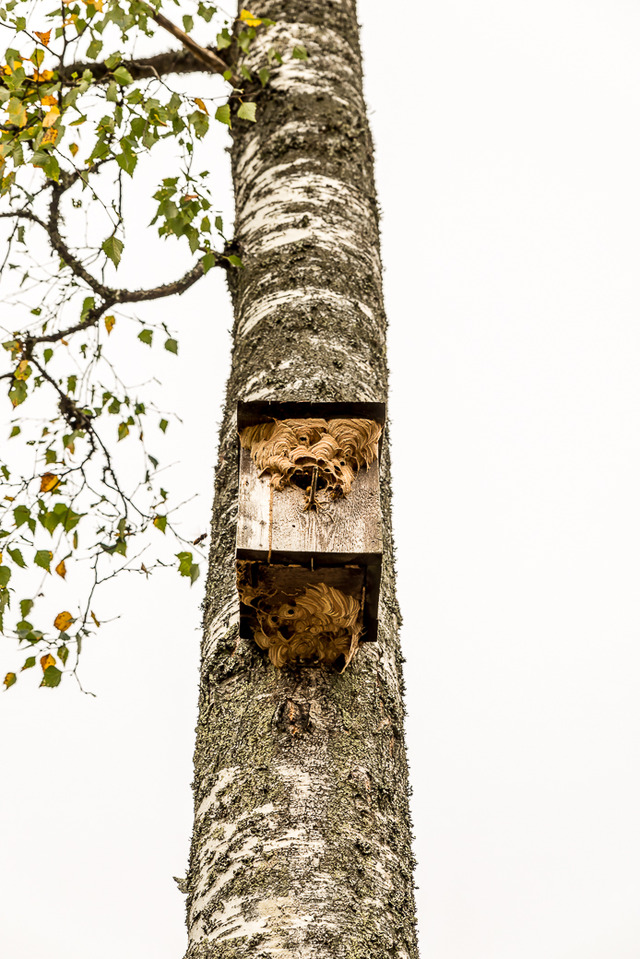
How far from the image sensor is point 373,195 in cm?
370

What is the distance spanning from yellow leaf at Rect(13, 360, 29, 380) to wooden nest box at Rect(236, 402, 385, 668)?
168 cm

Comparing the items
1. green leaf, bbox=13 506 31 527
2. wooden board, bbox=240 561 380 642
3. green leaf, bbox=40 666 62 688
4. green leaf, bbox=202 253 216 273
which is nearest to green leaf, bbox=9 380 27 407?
green leaf, bbox=13 506 31 527

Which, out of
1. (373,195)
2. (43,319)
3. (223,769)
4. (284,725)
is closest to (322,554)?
(284,725)

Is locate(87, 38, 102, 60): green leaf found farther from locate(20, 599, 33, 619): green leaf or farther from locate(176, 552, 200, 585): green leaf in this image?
locate(20, 599, 33, 619): green leaf

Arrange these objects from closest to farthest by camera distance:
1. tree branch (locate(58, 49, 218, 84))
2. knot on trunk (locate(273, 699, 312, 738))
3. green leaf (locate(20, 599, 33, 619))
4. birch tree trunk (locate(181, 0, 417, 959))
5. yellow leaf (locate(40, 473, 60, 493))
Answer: birch tree trunk (locate(181, 0, 417, 959)) → knot on trunk (locate(273, 699, 312, 738)) → green leaf (locate(20, 599, 33, 619)) → yellow leaf (locate(40, 473, 60, 493)) → tree branch (locate(58, 49, 218, 84))

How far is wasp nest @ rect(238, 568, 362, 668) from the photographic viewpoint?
227cm

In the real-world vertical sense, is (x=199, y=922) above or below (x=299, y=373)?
below

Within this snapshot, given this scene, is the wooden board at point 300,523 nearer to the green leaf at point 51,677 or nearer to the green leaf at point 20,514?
the green leaf at point 51,677

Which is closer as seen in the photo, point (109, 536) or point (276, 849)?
point (276, 849)

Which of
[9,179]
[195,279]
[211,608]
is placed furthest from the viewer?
[195,279]

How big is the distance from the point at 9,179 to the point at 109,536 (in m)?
1.29

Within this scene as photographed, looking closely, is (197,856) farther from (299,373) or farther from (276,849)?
(299,373)

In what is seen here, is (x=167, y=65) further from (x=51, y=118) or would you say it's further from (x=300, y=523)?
(x=300, y=523)

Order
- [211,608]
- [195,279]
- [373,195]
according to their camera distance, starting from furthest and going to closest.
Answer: [195,279]
[373,195]
[211,608]
